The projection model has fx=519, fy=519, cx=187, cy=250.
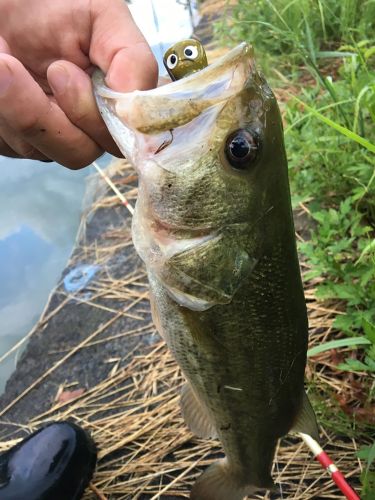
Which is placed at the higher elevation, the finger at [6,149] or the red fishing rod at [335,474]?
the finger at [6,149]

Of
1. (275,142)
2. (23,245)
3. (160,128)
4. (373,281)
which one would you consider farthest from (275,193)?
(23,245)

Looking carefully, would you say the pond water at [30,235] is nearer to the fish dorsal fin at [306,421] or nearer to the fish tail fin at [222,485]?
the fish tail fin at [222,485]

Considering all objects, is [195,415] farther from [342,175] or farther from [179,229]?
[342,175]

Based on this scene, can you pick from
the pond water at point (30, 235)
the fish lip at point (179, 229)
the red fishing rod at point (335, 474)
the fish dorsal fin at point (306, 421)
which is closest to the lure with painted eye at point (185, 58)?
the fish lip at point (179, 229)

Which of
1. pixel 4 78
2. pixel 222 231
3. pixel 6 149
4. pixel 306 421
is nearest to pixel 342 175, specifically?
pixel 306 421

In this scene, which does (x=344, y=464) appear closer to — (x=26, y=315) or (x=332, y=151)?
(x=332, y=151)
